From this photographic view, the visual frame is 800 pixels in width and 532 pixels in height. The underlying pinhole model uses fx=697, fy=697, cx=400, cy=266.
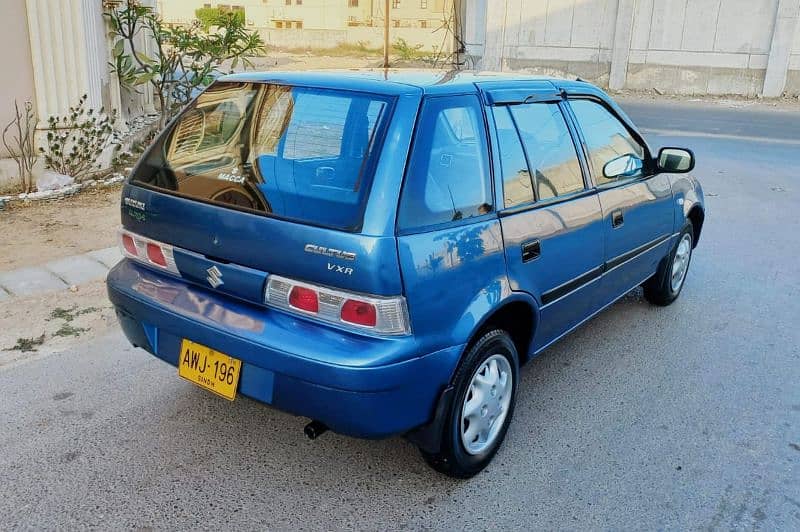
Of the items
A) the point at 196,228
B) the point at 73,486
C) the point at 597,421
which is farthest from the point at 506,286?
the point at 73,486

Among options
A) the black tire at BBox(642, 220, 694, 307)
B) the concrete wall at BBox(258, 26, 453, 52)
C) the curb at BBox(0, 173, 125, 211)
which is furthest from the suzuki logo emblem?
the concrete wall at BBox(258, 26, 453, 52)

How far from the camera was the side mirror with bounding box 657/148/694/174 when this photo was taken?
14.5 ft

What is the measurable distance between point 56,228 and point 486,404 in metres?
4.84

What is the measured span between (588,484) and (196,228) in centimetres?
201

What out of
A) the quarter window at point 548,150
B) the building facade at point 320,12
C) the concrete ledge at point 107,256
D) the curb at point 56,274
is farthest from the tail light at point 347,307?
the building facade at point 320,12

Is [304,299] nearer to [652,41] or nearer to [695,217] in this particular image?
[695,217]

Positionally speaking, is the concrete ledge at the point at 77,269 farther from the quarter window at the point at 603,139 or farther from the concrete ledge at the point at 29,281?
Result: the quarter window at the point at 603,139

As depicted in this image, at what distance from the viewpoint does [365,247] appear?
248 cm

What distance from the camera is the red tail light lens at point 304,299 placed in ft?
8.57

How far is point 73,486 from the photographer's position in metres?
2.88

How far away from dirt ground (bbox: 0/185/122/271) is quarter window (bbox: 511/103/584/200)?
4.04 metres

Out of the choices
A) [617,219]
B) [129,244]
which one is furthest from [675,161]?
[129,244]

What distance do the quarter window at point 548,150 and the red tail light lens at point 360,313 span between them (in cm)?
121

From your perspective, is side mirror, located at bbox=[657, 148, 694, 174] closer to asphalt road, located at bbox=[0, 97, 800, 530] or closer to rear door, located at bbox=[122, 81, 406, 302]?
asphalt road, located at bbox=[0, 97, 800, 530]
